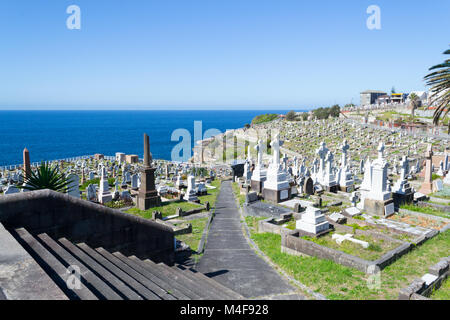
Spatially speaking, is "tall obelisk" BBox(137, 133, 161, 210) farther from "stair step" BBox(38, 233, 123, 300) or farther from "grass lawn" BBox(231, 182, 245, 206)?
"stair step" BBox(38, 233, 123, 300)

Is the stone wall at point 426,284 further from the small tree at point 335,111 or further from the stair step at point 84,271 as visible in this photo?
the small tree at point 335,111

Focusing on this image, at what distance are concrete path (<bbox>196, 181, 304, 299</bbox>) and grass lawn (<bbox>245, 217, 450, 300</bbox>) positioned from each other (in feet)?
1.82

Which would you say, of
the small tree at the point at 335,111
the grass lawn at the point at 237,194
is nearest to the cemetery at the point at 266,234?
the grass lawn at the point at 237,194

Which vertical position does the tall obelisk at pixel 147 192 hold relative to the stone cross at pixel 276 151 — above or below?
below

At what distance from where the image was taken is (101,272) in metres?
5.29

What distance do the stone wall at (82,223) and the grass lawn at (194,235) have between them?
2792mm

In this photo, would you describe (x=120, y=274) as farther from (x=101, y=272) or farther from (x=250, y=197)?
(x=250, y=197)

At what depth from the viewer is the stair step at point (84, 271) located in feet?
14.6

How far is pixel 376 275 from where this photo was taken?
8141 mm

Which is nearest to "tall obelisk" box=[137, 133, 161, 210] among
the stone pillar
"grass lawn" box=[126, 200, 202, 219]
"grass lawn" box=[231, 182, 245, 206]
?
"grass lawn" box=[126, 200, 202, 219]

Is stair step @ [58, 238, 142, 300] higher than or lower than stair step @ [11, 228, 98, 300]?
lower

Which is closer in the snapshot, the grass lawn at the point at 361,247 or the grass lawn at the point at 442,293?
the grass lawn at the point at 442,293

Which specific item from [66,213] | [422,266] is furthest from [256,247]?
[66,213]

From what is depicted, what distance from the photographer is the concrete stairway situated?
4.47 m
